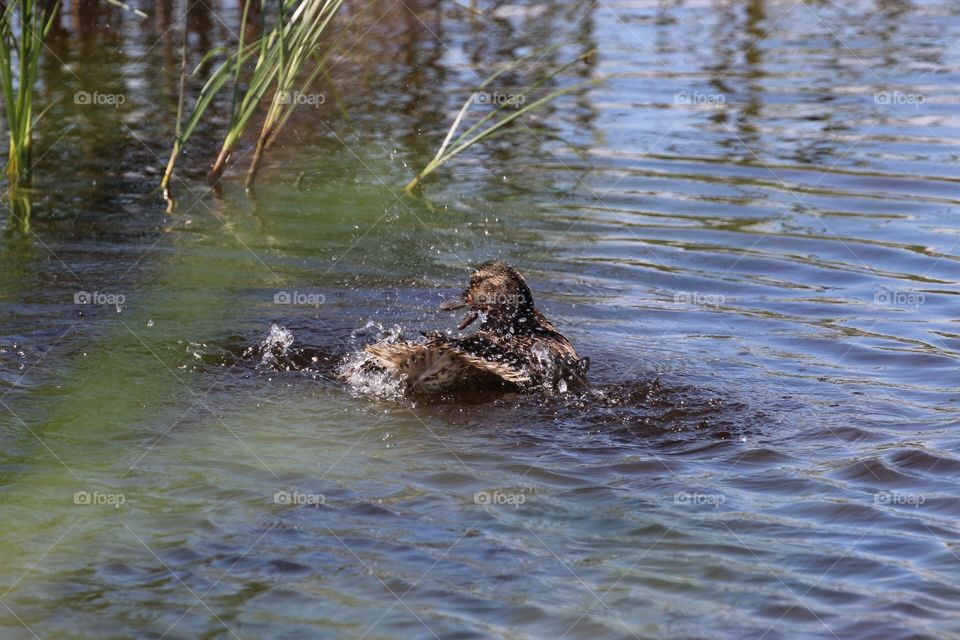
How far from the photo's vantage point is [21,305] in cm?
701

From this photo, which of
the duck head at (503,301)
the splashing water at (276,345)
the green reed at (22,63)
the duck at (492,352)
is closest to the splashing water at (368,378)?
the duck at (492,352)

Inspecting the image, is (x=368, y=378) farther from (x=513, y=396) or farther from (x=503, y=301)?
(x=503, y=301)

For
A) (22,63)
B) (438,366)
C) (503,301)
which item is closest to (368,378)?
(438,366)

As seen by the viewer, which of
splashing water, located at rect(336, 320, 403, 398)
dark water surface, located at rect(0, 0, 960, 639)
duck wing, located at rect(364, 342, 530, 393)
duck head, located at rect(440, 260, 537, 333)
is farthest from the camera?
duck head, located at rect(440, 260, 537, 333)

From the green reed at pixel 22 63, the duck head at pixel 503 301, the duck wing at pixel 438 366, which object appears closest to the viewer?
the duck wing at pixel 438 366

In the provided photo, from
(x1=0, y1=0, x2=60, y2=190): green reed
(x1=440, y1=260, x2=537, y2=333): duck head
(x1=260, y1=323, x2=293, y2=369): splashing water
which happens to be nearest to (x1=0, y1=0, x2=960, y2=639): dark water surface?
(x1=260, y1=323, x2=293, y2=369): splashing water

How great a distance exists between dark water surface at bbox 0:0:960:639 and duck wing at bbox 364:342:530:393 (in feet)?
0.51

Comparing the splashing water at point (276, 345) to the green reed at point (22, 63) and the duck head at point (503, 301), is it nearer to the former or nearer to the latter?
the duck head at point (503, 301)

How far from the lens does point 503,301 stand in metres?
6.51

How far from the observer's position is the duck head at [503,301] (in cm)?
648

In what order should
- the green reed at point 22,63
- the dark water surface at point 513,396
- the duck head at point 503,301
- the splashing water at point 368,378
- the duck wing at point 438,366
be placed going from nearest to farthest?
the dark water surface at point 513,396, the duck wing at point 438,366, the splashing water at point 368,378, the duck head at point 503,301, the green reed at point 22,63

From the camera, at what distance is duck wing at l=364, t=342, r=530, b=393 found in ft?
19.4

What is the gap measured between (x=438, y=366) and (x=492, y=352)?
0.31 m

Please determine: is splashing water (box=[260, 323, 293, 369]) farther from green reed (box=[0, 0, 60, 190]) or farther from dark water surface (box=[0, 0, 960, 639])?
green reed (box=[0, 0, 60, 190])
